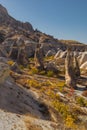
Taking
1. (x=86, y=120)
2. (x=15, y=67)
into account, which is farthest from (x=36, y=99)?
(x=15, y=67)

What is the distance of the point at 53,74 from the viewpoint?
5897cm

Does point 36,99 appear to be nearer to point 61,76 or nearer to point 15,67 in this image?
point 15,67

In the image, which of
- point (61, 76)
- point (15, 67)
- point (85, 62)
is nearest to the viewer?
point (15, 67)

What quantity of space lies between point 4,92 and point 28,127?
27.5 feet

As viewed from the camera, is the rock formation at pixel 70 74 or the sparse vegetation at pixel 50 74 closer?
the rock formation at pixel 70 74

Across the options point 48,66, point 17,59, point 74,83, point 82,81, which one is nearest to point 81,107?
point 74,83

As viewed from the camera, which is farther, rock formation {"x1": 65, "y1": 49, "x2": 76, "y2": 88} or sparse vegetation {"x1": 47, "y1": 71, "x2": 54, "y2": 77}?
sparse vegetation {"x1": 47, "y1": 71, "x2": 54, "y2": 77}

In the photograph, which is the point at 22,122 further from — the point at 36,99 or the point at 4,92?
the point at 36,99

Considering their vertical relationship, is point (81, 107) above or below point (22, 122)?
below

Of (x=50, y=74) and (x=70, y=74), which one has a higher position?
(x=70, y=74)

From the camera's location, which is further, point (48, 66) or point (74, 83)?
point (48, 66)

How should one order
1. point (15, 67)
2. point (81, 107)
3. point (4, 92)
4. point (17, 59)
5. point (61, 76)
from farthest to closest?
1. point (17, 59)
2. point (61, 76)
3. point (15, 67)
4. point (81, 107)
5. point (4, 92)

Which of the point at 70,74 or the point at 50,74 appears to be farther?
the point at 50,74

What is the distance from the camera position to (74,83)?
48.1m
